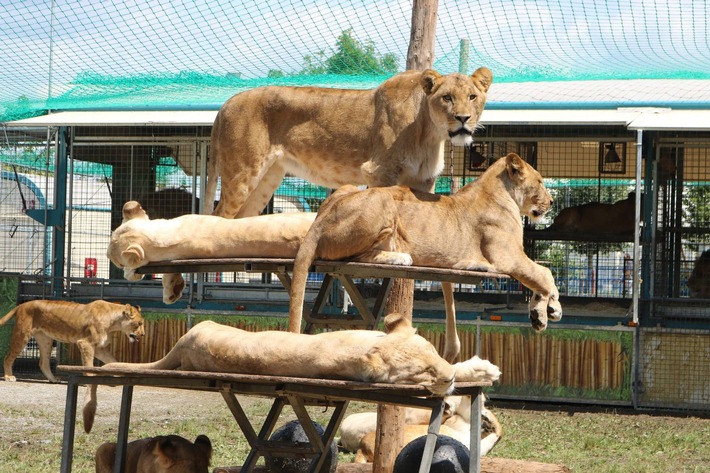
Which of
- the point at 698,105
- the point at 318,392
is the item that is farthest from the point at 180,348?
the point at 698,105


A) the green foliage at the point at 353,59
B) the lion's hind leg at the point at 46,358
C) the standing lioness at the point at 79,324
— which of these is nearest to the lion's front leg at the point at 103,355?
the standing lioness at the point at 79,324

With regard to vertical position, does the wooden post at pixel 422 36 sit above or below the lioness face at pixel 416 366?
above

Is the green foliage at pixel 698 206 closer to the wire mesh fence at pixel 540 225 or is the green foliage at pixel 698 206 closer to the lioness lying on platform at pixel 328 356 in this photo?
the wire mesh fence at pixel 540 225

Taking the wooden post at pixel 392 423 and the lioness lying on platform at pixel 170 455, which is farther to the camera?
the wooden post at pixel 392 423

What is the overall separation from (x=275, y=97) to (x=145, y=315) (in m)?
8.90

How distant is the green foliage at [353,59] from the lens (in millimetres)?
17719

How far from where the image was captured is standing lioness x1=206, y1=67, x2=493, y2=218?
7.00m

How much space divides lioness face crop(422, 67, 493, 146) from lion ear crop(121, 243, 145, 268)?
77.4 inches

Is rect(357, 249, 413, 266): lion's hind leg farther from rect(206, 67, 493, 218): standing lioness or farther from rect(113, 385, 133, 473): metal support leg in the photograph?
rect(113, 385, 133, 473): metal support leg

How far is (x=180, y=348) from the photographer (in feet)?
19.3

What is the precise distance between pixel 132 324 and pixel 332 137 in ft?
28.0

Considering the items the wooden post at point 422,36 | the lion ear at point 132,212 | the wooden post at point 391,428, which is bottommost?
the wooden post at point 391,428

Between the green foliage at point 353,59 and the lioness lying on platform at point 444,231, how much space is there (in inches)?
406

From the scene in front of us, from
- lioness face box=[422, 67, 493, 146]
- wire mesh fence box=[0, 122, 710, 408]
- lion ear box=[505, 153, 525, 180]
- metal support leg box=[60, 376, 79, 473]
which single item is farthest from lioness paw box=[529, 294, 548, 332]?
wire mesh fence box=[0, 122, 710, 408]
